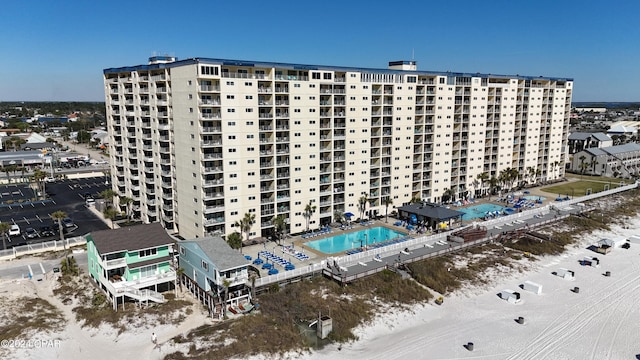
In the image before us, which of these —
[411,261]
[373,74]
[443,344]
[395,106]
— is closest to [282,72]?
[373,74]

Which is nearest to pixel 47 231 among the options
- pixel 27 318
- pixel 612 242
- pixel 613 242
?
pixel 27 318

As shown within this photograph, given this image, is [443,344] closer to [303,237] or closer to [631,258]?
[303,237]

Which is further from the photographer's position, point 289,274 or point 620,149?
point 620,149

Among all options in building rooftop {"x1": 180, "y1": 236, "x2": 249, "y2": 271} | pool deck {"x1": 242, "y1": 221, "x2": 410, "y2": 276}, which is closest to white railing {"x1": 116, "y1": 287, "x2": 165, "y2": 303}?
building rooftop {"x1": 180, "y1": 236, "x2": 249, "y2": 271}

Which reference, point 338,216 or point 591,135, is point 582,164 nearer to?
point 591,135

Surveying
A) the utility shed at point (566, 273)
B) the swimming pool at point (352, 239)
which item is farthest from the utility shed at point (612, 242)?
the swimming pool at point (352, 239)
